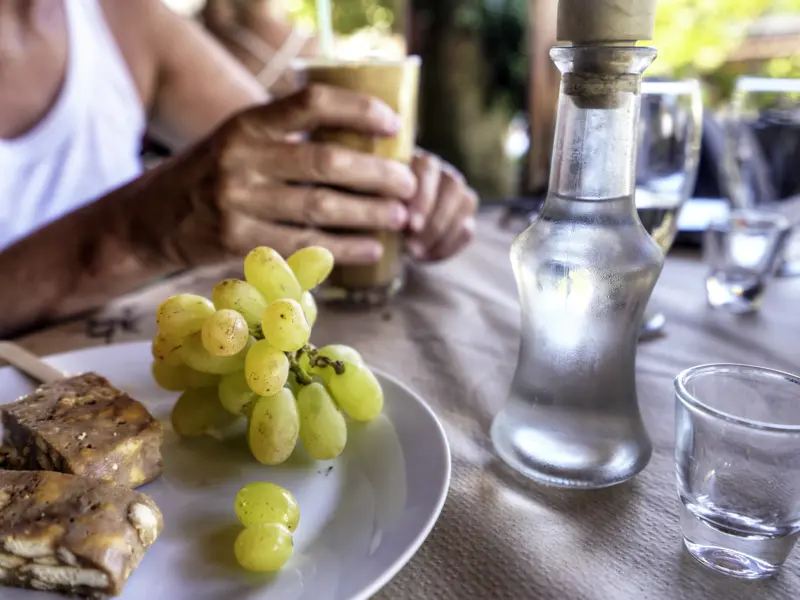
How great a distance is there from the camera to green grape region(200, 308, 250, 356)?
414 millimetres

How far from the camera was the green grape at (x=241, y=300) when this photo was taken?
1.48 feet

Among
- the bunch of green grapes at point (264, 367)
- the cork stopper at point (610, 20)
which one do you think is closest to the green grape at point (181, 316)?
the bunch of green grapes at point (264, 367)

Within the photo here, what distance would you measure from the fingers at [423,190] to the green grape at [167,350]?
43cm

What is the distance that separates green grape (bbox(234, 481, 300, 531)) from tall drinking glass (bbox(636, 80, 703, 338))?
0.47m

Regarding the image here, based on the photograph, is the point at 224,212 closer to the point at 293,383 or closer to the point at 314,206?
the point at 314,206

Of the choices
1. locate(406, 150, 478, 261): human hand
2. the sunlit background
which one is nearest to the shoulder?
locate(406, 150, 478, 261): human hand

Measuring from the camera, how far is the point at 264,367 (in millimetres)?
415

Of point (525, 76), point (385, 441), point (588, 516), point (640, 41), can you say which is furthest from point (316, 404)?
point (525, 76)

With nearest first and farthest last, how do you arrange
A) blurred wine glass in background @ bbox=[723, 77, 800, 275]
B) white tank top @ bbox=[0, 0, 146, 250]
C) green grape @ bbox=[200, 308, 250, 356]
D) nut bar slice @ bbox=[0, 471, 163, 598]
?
nut bar slice @ bbox=[0, 471, 163, 598]
green grape @ bbox=[200, 308, 250, 356]
blurred wine glass in background @ bbox=[723, 77, 800, 275]
white tank top @ bbox=[0, 0, 146, 250]

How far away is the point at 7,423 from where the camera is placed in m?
0.42

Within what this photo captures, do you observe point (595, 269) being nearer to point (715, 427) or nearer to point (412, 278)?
point (715, 427)

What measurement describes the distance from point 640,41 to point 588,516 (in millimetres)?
289

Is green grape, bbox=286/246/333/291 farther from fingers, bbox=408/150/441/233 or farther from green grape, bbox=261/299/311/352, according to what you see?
fingers, bbox=408/150/441/233

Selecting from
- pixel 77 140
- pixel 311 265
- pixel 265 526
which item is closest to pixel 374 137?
pixel 311 265
